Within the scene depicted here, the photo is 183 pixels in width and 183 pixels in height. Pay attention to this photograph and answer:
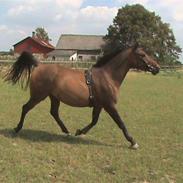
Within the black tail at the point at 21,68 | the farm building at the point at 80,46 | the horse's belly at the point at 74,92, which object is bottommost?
the farm building at the point at 80,46

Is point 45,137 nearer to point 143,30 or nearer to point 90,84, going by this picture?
point 90,84

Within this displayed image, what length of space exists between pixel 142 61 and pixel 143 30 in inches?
3200

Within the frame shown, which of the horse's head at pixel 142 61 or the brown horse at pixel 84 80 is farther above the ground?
the horse's head at pixel 142 61

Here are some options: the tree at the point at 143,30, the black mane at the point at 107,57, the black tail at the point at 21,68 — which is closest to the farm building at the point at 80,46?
the tree at the point at 143,30

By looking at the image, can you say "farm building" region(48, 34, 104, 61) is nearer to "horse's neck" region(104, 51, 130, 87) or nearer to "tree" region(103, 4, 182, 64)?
"tree" region(103, 4, 182, 64)

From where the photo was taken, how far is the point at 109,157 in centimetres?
847

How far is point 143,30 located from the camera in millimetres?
89688

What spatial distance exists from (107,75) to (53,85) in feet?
4.06

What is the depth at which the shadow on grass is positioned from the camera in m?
9.64

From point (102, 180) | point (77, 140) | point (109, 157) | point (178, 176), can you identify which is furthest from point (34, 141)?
point (178, 176)

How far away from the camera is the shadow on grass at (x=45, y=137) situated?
9.64m

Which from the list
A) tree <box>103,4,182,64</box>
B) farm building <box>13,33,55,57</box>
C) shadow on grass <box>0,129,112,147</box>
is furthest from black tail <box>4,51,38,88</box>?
farm building <box>13,33,55,57</box>

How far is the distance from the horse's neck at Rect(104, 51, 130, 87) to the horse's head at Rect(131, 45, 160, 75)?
0.60 feet

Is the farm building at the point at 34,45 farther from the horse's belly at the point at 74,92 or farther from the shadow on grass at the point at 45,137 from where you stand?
the horse's belly at the point at 74,92
